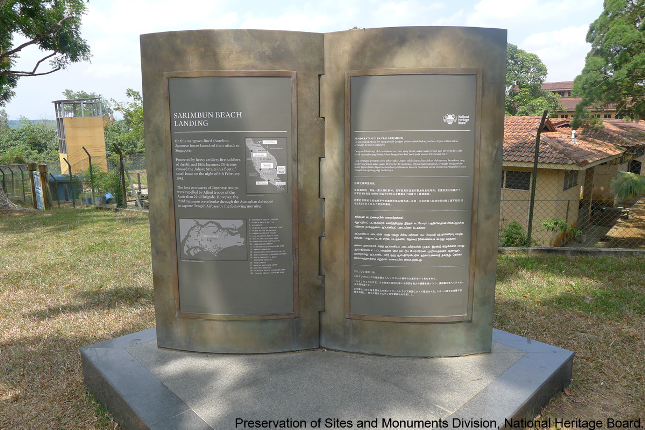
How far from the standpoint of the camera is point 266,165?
3.32 meters

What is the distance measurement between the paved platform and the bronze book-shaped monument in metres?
0.19

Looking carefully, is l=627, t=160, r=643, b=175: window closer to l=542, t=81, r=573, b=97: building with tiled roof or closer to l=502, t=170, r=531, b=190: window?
l=502, t=170, r=531, b=190: window

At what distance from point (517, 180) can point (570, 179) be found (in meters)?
2.23

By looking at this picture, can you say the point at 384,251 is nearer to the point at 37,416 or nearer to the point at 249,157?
the point at 249,157

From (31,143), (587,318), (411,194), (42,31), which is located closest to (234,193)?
(411,194)

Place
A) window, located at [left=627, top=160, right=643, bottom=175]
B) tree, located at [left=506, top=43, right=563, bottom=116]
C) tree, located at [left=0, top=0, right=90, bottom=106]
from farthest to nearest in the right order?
tree, located at [left=506, top=43, right=563, bottom=116], window, located at [left=627, top=160, right=643, bottom=175], tree, located at [left=0, top=0, right=90, bottom=106]

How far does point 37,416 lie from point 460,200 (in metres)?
3.45

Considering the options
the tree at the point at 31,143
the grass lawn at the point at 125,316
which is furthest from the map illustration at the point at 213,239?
the tree at the point at 31,143

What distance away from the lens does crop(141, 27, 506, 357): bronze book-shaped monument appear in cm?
322

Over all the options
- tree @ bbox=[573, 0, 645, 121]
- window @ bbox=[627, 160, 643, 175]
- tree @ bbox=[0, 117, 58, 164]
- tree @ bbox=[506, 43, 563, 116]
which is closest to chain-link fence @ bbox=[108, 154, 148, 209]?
tree @ bbox=[573, 0, 645, 121]

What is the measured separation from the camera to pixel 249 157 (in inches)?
130

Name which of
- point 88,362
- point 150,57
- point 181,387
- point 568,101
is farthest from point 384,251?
point 568,101

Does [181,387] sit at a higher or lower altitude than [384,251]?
lower

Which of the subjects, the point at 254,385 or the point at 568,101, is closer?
the point at 254,385
